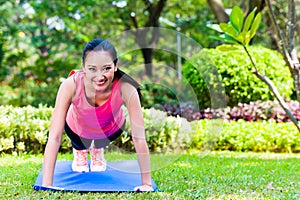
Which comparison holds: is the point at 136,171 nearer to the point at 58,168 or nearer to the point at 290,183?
the point at 58,168

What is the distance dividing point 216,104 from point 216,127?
0.38 meters

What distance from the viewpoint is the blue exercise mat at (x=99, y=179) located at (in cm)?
293

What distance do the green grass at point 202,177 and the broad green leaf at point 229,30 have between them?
45.6 inches

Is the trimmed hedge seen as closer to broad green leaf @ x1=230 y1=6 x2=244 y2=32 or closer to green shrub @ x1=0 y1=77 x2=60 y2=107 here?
broad green leaf @ x1=230 y1=6 x2=244 y2=32

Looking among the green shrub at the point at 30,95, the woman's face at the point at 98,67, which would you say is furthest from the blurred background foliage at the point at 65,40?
the woman's face at the point at 98,67

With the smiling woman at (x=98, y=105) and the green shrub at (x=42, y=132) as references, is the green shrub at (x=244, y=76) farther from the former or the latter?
the smiling woman at (x=98, y=105)

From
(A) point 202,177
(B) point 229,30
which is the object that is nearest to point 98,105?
(A) point 202,177

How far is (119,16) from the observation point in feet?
35.5

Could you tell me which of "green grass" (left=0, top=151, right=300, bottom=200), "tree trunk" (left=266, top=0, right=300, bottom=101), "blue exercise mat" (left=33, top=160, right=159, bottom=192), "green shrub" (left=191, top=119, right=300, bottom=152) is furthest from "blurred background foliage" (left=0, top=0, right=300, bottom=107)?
"blue exercise mat" (left=33, top=160, right=159, bottom=192)

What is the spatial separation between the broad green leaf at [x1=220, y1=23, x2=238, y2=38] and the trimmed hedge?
1.20 metres

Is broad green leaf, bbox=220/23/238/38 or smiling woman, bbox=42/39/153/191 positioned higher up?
broad green leaf, bbox=220/23/238/38

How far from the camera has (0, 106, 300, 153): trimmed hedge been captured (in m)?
4.84

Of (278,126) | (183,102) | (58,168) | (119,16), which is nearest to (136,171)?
(58,168)

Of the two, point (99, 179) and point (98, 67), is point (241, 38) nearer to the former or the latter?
point (98, 67)
